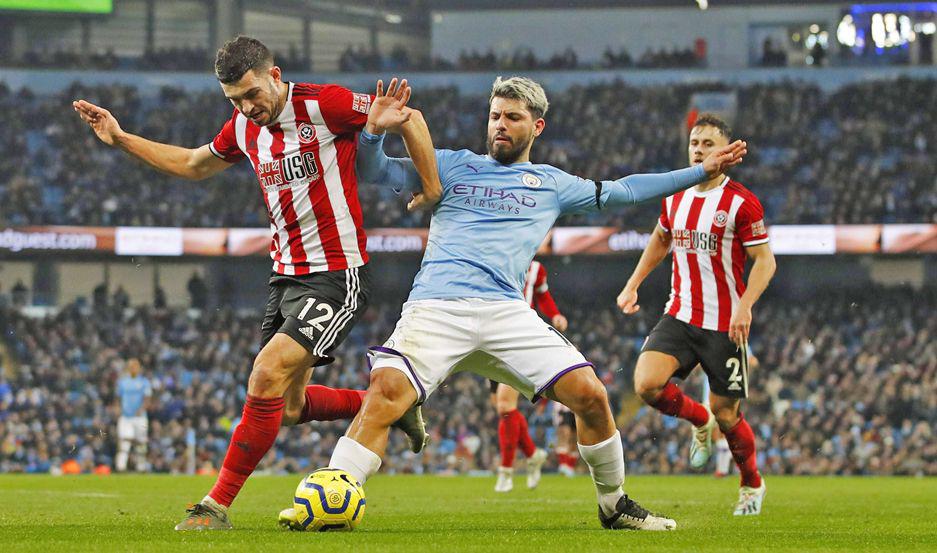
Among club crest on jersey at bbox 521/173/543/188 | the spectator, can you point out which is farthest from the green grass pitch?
the spectator

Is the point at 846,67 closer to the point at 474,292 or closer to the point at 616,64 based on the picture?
the point at 616,64

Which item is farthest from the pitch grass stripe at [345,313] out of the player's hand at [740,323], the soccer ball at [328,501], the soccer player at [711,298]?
the player's hand at [740,323]

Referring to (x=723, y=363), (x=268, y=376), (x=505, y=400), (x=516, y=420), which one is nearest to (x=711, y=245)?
(x=723, y=363)

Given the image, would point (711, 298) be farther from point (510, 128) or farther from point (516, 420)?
point (516, 420)

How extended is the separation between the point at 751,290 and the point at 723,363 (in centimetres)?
78

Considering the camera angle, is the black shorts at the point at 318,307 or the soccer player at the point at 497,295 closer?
the soccer player at the point at 497,295

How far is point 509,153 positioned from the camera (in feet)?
21.1

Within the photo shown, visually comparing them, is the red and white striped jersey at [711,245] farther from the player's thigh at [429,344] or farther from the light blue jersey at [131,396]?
the light blue jersey at [131,396]

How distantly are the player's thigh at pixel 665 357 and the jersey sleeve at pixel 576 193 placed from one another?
8.78ft

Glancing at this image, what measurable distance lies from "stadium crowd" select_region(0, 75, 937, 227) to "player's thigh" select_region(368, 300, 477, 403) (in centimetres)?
2333

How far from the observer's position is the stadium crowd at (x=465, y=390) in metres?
23.5

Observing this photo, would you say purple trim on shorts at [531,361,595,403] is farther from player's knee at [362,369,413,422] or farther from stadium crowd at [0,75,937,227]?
stadium crowd at [0,75,937,227]

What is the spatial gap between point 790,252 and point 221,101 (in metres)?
15.4

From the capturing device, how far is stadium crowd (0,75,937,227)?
29.8m
